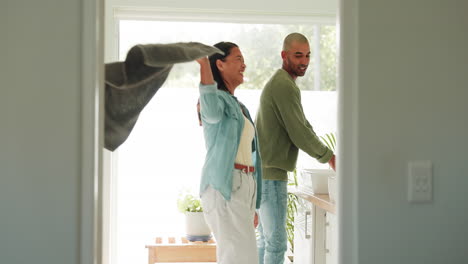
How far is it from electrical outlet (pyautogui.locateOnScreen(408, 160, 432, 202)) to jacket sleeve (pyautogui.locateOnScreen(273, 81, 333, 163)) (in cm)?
125

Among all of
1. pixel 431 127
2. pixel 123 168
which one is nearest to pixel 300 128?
pixel 431 127

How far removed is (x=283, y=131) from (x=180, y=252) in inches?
56.2

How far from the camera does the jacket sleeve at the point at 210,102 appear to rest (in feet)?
7.78

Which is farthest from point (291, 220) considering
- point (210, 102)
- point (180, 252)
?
point (210, 102)

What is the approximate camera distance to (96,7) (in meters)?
1.41

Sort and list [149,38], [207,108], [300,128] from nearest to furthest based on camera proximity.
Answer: [207,108]
[300,128]
[149,38]

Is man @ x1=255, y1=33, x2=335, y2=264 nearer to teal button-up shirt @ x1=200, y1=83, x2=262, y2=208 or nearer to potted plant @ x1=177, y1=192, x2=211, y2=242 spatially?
teal button-up shirt @ x1=200, y1=83, x2=262, y2=208

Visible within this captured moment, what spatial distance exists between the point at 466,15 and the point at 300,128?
4.30ft

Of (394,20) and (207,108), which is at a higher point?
(394,20)

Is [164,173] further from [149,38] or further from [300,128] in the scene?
[300,128]

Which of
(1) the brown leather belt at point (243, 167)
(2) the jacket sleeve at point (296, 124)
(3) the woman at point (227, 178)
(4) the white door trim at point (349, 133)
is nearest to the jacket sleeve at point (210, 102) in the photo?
(3) the woman at point (227, 178)
